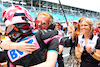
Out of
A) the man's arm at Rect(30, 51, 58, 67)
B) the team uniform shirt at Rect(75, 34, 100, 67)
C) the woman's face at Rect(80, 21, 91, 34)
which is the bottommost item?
the team uniform shirt at Rect(75, 34, 100, 67)

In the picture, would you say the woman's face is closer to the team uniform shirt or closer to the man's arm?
the team uniform shirt

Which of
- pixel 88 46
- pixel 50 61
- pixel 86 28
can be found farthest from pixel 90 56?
pixel 50 61

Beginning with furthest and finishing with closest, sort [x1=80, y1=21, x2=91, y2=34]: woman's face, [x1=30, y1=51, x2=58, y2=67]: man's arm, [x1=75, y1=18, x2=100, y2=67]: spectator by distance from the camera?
[x1=80, y1=21, x2=91, y2=34]: woman's face → [x1=75, y1=18, x2=100, y2=67]: spectator → [x1=30, y1=51, x2=58, y2=67]: man's arm

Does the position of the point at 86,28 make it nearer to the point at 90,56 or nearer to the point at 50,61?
the point at 90,56

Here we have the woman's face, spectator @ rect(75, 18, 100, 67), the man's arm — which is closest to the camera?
the man's arm

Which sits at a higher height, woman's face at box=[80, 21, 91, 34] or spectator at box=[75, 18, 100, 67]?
woman's face at box=[80, 21, 91, 34]

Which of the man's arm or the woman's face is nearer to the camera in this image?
the man's arm

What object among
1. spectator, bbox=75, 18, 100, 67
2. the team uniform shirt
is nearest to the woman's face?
spectator, bbox=75, 18, 100, 67

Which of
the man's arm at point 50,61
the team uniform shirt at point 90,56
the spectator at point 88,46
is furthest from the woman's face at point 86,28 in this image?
the man's arm at point 50,61

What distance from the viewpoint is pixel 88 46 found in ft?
5.28

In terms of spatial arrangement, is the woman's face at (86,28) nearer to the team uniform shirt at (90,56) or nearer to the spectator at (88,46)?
the spectator at (88,46)

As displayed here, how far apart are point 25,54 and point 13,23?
0.86ft

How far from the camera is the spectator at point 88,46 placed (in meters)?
1.58

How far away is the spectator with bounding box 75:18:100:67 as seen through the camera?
1.58 m
